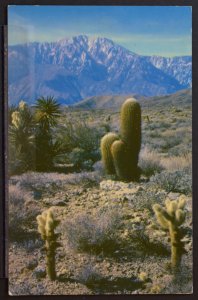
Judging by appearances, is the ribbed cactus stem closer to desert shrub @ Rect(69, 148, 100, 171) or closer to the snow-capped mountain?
the snow-capped mountain

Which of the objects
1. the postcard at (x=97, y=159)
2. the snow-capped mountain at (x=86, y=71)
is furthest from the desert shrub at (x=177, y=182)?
the snow-capped mountain at (x=86, y=71)

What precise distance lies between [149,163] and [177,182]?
1.37 ft

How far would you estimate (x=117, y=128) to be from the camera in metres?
8.37

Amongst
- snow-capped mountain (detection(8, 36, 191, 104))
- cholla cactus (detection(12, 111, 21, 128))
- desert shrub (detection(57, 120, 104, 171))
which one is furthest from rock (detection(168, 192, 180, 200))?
cholla cactus (detection(12, 111, 21, 128))

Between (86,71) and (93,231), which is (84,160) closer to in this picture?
(93,231)

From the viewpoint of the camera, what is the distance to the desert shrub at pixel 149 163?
8391 mm

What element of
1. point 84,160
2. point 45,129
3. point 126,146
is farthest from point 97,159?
point 45,129

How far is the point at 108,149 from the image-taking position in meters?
8.38

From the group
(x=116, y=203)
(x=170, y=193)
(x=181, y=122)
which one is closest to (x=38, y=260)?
(x=116, y=203)

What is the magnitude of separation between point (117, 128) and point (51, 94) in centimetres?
92

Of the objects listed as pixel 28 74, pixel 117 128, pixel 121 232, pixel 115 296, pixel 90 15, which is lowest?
pixel 115 296

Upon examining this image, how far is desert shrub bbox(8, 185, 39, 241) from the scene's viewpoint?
8227 mm

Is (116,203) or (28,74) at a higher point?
(28,74)

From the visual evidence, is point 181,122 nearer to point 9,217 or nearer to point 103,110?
point 103,110
